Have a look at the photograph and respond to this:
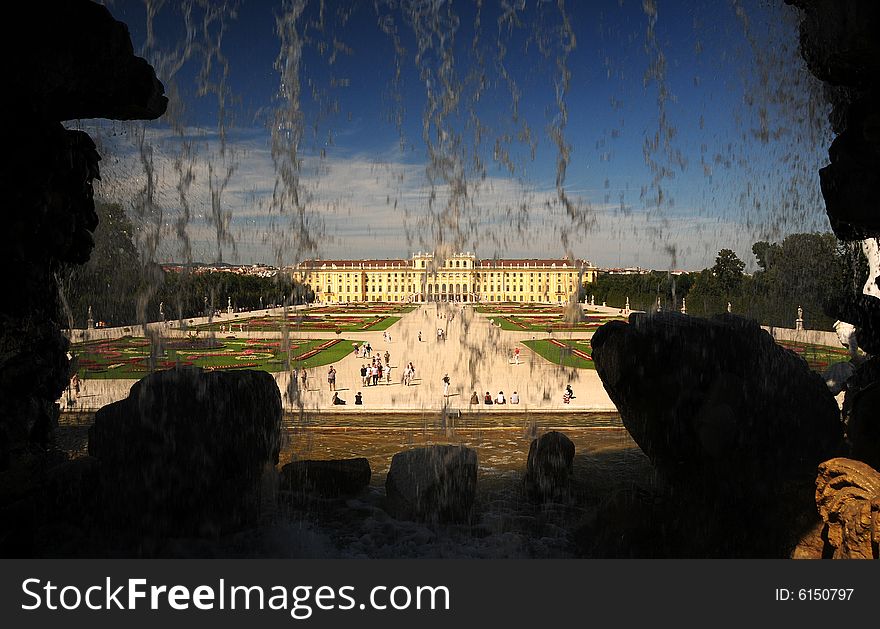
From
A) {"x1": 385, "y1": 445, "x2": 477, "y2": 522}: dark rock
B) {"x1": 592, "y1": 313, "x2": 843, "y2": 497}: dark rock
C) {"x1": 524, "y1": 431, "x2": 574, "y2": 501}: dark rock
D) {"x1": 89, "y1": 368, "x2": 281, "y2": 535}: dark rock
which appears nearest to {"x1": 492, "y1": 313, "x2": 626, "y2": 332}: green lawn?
{"x1": 524, "y1": 431, "x2": 574, "y2": 501}: dark rock

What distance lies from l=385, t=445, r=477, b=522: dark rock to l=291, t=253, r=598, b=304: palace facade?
49.7 meters

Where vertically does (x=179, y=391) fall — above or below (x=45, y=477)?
above

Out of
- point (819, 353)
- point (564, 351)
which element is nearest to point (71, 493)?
point (564, 351)

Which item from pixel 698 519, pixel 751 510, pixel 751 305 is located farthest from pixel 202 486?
pixel 751 305

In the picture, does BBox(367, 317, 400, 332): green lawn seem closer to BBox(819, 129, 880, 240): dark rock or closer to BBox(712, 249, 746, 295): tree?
BBox(712, 249, 746, 295): tree

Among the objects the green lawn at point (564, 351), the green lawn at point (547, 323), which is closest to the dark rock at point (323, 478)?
the green lawn at point (564, 351)

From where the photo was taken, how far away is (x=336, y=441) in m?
8.58

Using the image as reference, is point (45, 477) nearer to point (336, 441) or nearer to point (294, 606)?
point (294, 606)

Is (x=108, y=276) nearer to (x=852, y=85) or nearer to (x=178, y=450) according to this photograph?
(x=178, y=450)

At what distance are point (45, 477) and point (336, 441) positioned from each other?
3.98 metres

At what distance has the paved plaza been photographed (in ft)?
38.4

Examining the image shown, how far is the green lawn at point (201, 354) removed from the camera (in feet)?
54.7

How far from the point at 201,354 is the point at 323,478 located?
14.5m

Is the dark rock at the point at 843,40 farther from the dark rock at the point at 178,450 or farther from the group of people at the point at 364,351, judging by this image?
the group of people at the point at 364,351
